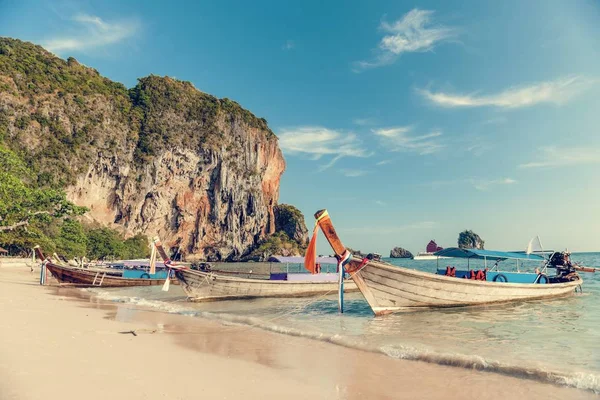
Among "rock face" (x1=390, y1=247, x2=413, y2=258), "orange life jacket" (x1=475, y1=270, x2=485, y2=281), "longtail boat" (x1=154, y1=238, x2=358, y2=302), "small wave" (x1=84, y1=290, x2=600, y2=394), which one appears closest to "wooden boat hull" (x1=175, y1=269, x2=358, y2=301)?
"longtail boat" (x1=154, y1=238, x2=358, y2=302)

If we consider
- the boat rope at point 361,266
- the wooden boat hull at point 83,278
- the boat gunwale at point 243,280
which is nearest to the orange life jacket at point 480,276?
the boat rope at point 361,266

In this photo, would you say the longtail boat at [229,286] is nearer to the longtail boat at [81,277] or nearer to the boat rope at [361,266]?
the boat rope at [361,266]

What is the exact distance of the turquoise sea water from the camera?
755cm

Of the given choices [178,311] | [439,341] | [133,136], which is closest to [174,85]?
[133,136]

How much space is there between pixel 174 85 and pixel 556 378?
103803 mm

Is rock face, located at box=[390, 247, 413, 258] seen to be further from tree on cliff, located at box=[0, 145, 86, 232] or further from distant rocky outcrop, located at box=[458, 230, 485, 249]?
tree on cliff, located at box=[0, 145, 86, 232]

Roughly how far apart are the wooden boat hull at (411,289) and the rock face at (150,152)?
5482 centimetres

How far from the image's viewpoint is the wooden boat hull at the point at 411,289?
46.0 feet

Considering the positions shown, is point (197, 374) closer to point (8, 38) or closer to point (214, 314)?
point (214, 314)

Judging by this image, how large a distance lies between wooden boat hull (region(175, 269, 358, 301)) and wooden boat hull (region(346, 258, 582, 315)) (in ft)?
20.8

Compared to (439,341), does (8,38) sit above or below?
above

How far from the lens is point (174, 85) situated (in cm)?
9806

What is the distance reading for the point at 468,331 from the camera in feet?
36.2

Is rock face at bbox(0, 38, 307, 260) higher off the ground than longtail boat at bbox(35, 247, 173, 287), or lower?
higher
